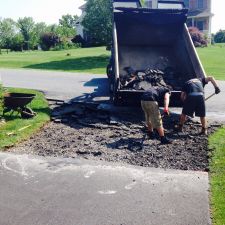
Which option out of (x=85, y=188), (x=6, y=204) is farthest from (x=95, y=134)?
(x=6, y=204)

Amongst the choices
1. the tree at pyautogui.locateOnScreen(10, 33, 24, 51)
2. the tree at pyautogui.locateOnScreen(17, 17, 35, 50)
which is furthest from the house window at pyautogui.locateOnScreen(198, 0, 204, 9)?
the tree at pyautogui.locateOnScreen(10, 33, 24, 51)

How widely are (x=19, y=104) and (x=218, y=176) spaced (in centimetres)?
594

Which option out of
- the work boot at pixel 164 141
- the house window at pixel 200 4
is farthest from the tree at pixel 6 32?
the work boot at pixel 164 141

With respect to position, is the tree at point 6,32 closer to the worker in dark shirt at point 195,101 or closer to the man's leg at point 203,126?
the worker in dark shirt at point 195,101

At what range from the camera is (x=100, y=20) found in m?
25.7

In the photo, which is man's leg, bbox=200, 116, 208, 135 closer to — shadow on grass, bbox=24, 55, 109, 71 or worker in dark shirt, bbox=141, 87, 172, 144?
worker in dark shirt, bbox=141, 87, 172, 144

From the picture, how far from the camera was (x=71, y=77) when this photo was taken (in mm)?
19172

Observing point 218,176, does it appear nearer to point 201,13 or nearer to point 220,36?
point 201,13

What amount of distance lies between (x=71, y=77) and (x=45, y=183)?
13.0 metres

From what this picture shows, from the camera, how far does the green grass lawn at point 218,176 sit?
536 centimetres

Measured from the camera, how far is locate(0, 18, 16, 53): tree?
52031 millimetres

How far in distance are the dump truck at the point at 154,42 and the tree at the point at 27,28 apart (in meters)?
41.9

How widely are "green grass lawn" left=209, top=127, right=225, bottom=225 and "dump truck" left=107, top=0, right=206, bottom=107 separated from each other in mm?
3249

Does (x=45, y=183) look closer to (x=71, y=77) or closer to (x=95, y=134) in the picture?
(x=95, y=134)
